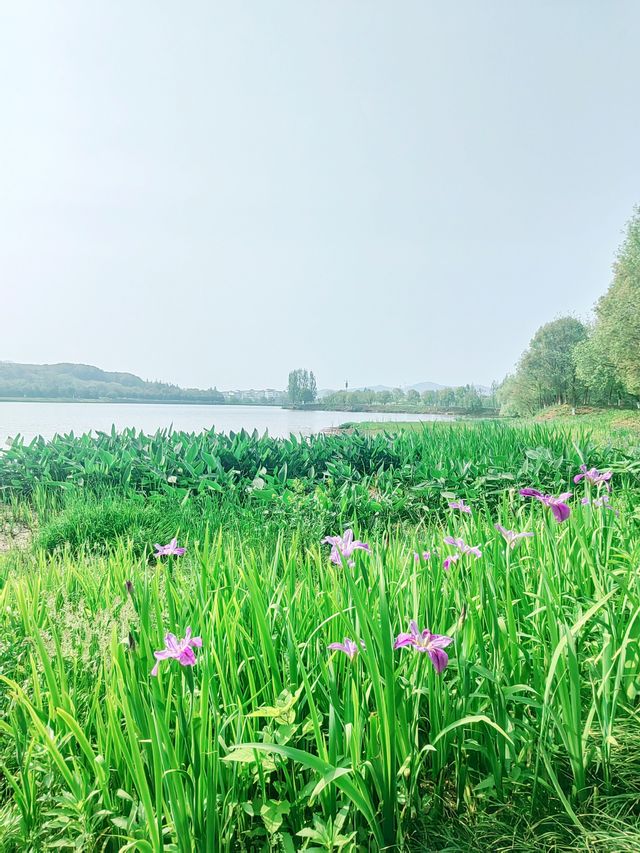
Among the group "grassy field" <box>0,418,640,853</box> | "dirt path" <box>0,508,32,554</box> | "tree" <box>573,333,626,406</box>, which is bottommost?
"dirt path" <box>0,508,32,554</box>

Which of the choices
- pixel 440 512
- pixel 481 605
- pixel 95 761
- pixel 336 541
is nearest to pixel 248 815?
pixel 95 761

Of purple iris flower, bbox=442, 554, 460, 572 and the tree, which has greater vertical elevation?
the tree

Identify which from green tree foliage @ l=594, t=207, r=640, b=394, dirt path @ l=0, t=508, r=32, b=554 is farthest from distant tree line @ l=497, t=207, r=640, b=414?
dirt path @ l=0, t=508, r=32, b=554

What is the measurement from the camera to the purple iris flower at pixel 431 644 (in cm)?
116

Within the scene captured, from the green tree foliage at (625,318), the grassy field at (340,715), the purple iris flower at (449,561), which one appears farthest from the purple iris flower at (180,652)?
the green tree foliage at (625,318)

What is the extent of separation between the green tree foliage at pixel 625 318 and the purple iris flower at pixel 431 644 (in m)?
26.4

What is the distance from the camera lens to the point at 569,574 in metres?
2.26

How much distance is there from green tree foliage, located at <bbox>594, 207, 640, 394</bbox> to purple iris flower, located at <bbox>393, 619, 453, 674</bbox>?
26.4 metres

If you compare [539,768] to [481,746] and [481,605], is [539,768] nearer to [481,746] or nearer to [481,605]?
[481,746]

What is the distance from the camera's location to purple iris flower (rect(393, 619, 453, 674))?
116cm

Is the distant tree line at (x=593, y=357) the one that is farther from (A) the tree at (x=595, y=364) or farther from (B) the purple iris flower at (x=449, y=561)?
(B) the purple iris flower at (x=449, y=561)

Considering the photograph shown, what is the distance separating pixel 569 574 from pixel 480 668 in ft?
3.56

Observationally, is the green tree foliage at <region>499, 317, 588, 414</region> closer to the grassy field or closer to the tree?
the tree

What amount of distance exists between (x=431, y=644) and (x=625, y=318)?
26.9 m
